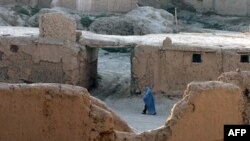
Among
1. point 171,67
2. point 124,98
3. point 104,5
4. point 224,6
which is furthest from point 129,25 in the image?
point 171,67

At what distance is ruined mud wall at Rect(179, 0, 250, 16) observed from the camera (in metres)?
28.2

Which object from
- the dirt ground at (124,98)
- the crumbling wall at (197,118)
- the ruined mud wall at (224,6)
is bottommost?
the dirt ground at (124,98)

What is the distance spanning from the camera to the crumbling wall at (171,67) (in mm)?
15016

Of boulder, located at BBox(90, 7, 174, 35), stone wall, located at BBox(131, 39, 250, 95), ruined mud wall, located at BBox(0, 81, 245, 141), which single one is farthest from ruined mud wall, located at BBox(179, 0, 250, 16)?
ruined mud wall, located at BBox(0, 81, 245, 141)

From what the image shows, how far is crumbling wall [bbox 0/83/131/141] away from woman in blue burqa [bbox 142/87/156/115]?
8295 mm

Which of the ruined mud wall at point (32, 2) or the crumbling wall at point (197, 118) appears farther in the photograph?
the ruined mud wall at point (32, 2)

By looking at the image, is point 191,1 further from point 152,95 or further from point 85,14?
point 152,95

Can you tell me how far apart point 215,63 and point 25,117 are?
952 cm

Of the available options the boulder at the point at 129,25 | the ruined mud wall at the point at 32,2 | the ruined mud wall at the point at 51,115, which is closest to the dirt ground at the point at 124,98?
the boulder at the point at 129,25

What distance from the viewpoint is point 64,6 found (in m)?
25.7

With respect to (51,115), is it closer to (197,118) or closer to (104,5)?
(197,118)

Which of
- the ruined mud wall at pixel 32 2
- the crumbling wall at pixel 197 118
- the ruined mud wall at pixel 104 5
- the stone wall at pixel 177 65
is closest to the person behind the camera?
the crumbling wall at pixel 197 118

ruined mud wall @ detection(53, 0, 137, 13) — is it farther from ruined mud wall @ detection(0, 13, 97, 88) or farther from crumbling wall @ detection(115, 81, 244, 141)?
crumbling wall @ detection(115, 81, 244, 141)

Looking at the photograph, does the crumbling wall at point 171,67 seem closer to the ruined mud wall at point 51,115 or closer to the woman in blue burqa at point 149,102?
the woman in blue burqa at point 149,102
